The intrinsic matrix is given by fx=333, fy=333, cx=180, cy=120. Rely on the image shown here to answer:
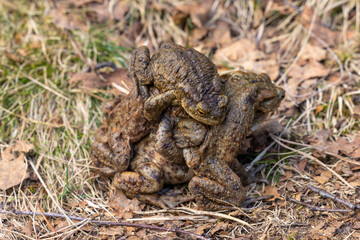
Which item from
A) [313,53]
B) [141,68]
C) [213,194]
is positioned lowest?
[213,194]

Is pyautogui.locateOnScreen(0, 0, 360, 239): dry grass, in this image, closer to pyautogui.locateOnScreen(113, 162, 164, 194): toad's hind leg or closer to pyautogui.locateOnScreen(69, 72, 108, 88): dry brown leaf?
pyautogui.locateOnScreen(69, 72, 108, 88): dry brown leaf

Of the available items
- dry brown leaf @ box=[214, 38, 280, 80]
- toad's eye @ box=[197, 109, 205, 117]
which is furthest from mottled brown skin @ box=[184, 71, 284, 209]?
dry brown leaf @ box=[214, 38, 280, 80]

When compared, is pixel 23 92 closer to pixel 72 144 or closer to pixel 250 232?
pixel 72 144

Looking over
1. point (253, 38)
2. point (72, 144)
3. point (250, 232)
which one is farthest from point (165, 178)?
point (253, 38)

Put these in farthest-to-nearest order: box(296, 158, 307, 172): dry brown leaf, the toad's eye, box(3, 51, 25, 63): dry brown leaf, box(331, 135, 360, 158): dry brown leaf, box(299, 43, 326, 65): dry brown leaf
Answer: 1. box(299, 43, 326, 65): dry brown leaf
2. box(3, 51, 25, 63): dry brown leaf
3. box(296, 158, 307, 172): dry brown leaf
4. box(331, 135, 360, 158): dry brown leaf
5. the toad's eye

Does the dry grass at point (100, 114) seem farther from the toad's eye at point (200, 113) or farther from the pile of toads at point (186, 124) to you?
the toad's eye at point (200, 113)

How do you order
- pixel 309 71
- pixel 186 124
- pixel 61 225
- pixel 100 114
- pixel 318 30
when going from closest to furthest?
pixel 186 124 < pixel 61 225 < pixel 100 114 < pixel 309 71 < pixel 318 30

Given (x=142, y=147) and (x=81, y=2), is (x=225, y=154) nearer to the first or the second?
(x=142, y=147)

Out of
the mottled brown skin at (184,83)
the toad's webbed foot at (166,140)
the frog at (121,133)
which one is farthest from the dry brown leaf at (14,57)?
the toad's webbed foot at (166,140)

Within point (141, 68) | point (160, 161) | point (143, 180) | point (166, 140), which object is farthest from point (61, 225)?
point (141, 68)
